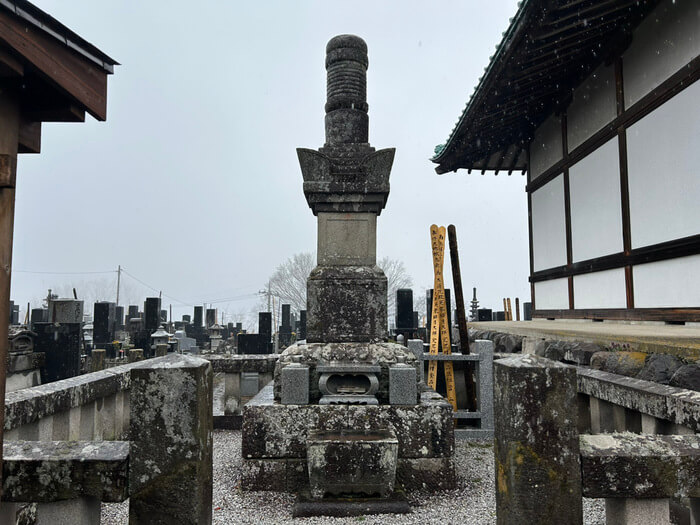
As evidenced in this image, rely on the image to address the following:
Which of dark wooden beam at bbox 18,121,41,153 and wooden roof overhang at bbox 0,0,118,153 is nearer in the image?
wooden roof overhang at bbox 0,0,118,153

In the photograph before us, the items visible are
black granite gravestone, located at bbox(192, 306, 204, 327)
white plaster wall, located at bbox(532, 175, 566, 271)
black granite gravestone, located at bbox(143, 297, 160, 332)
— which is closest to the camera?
white plaster wall, located at bbox(532, 175, 566, 271)

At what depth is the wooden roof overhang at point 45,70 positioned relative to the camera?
1789 millimetres

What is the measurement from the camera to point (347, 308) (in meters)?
4.98

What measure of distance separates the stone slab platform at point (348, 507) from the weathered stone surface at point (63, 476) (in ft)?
6.50

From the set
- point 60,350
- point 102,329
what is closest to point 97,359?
point 60,350

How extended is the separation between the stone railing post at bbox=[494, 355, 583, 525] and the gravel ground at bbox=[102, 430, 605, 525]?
1758 millimetres

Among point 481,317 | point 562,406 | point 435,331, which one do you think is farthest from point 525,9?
point 481,317

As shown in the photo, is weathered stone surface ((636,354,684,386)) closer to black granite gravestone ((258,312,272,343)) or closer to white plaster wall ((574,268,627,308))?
white plaster wall ((574,268,627,308))

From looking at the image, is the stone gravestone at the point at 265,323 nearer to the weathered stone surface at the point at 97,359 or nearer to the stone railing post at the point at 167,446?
the weathered stone surface at the point at 97,359

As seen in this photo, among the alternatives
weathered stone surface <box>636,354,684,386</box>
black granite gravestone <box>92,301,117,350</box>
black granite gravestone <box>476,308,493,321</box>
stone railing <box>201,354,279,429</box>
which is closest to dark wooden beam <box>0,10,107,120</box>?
weathered stone surface <box>636,354,684,386</box>

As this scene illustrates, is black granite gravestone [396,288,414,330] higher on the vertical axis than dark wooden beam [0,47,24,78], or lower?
lower

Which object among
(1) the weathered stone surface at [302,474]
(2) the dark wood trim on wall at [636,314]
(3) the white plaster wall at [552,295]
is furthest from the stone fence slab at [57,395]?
(3) the white plaster wall at [552,295]

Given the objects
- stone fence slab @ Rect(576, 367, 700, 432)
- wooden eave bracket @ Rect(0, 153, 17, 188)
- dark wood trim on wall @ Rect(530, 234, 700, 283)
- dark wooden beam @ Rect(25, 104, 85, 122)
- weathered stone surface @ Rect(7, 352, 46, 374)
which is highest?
dark wooden beam @ Rect(25, 104, 85, 122)

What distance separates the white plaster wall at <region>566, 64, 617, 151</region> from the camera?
289 inches
